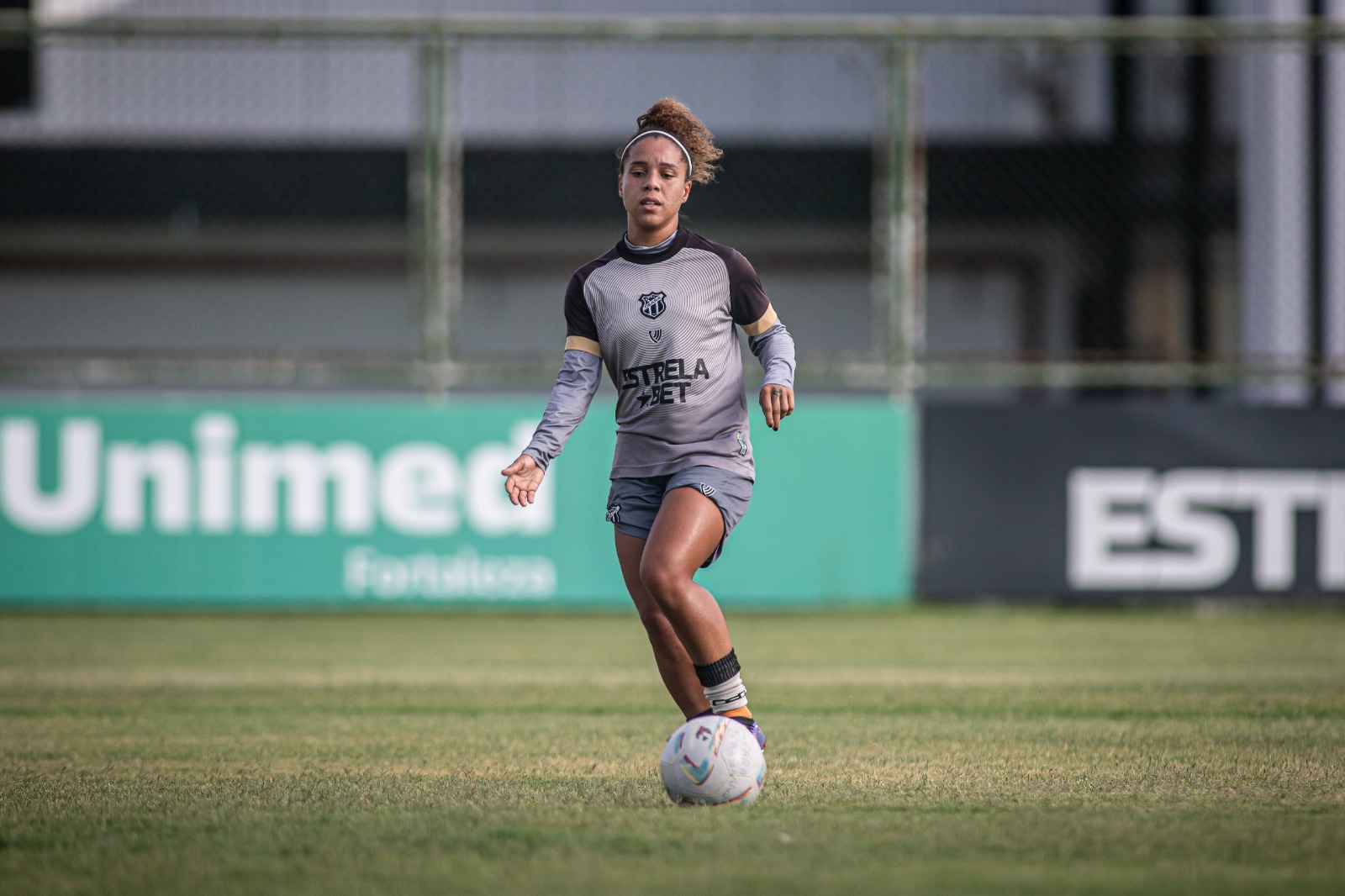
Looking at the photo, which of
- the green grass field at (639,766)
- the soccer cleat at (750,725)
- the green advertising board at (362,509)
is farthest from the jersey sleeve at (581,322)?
the green advertising board at (362,509)

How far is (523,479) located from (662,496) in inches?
17.8

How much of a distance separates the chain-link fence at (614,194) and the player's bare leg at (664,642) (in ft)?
34.0

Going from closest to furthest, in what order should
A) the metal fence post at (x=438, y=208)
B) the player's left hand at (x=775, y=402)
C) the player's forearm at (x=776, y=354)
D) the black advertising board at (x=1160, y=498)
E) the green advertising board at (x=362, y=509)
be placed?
the player's left hand at (x=775, y=402)
the player's forearm at (x=776, y=354)
the green advertising board at (x=362, y=509)
the black advertising board at (x=1160, y=498)
the metal fence post at (x=438, y=208)

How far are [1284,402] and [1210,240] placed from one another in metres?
8.47

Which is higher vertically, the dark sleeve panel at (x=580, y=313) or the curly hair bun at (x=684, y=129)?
the curly hair bun at (x=684, y=129)

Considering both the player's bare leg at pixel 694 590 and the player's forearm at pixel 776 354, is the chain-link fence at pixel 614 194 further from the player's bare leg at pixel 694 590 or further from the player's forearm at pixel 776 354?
the player's bare leg at pixel 694 590

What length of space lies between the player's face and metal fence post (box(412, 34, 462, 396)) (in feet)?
20.5

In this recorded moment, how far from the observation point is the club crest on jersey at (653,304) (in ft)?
14.8

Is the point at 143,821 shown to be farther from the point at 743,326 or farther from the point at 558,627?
the point at 558,627

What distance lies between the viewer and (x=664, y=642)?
4.46 m

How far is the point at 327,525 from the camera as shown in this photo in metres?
10.2

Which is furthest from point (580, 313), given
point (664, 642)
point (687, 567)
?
point (664, 642)

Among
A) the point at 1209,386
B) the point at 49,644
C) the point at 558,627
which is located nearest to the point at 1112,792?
the point at 558,627

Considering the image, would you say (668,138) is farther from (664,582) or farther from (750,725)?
(750,725)
